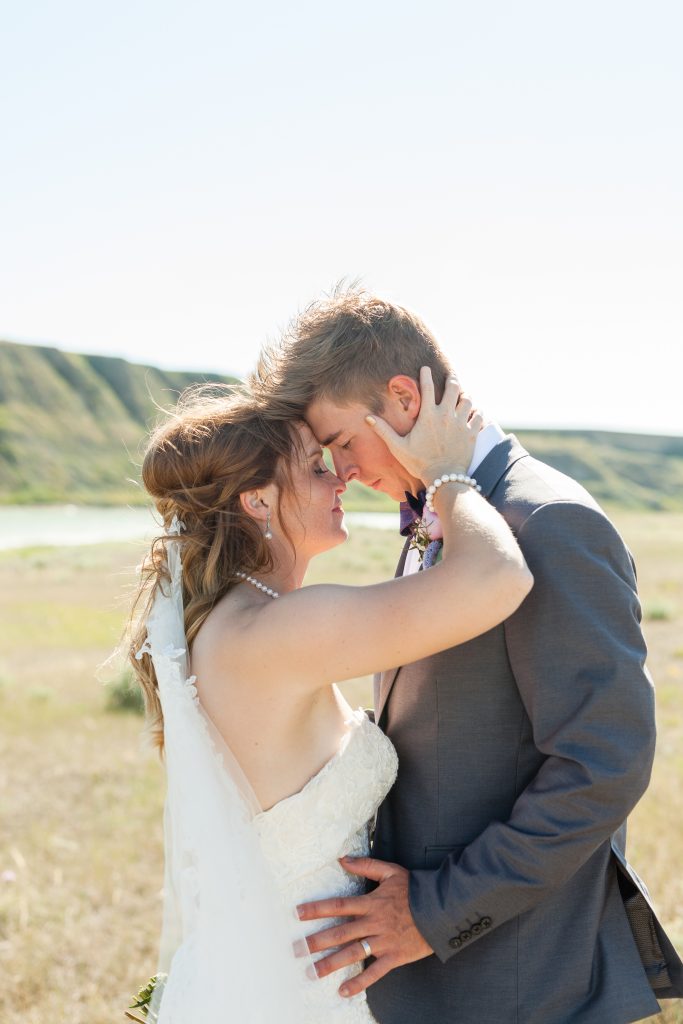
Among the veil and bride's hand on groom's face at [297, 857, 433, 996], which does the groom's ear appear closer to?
the veil

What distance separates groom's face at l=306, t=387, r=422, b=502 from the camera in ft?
9.70

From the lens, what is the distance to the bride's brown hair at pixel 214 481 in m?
3.11

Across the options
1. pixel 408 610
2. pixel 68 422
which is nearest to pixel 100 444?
pixel 68 422

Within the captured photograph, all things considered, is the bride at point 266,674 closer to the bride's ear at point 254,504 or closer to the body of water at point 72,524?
the bride's ear at point 254,504

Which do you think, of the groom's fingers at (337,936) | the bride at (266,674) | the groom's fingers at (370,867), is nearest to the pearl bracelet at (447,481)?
the bride at (266,674)

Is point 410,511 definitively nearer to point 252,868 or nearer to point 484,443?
point 484,443

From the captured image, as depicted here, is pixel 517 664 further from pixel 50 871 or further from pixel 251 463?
pixel 50 871

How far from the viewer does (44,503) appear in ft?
360

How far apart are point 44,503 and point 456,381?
113 meters

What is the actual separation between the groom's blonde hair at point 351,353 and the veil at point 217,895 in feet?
3.12

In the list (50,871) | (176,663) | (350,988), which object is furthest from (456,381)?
(50,871)

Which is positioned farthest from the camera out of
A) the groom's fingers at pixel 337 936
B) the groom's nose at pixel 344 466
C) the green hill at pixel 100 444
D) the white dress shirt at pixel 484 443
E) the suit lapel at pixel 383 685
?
the green hill at pixel 100 444

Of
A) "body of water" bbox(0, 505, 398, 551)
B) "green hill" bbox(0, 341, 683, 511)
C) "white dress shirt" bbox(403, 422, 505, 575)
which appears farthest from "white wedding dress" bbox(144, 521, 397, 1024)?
"green hill" bbox(0, 341, 683, 511)

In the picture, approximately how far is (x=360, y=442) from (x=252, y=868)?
4.54ft
